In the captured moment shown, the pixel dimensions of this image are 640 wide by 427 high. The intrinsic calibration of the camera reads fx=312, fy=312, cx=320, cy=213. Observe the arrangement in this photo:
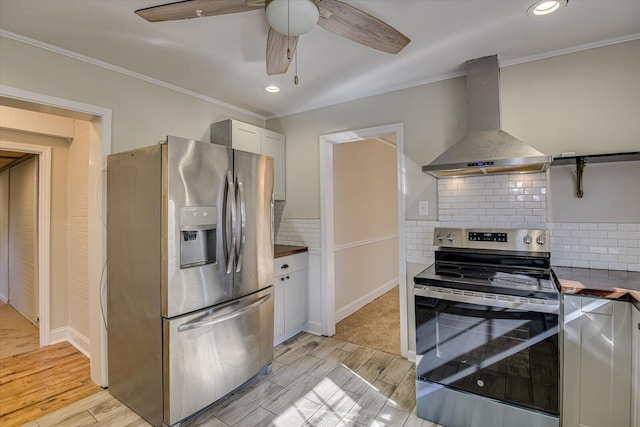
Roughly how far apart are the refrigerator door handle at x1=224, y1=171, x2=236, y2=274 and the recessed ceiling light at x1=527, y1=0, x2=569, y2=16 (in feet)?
6.81

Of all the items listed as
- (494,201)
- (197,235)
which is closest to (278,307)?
(197,235)

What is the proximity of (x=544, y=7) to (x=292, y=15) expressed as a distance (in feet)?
4.74

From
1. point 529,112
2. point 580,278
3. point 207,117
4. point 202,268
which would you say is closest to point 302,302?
point 202,268

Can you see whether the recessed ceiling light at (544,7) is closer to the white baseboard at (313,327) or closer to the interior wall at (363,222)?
the interior wall at (363,222)

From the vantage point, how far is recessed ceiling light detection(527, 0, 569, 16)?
1.70 meters

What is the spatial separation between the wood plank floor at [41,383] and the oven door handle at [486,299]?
255 cm

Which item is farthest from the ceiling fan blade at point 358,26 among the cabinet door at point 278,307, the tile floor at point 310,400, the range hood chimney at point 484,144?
the tile floor at point 310,400

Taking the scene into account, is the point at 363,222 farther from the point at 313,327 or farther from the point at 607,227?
the point at 607,227

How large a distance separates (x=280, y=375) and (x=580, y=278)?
2.22 m

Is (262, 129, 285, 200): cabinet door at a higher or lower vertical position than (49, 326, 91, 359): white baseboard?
higher

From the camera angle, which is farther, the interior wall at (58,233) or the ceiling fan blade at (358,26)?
the interior wall at (58,233)

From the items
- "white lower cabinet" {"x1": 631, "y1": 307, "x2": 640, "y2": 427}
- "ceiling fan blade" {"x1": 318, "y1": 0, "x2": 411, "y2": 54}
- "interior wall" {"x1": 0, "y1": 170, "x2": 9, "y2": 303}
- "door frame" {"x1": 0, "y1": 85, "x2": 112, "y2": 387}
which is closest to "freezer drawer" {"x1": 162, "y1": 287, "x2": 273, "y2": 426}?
"door frame" {"x1": 0, "y1": 85, "x2": 112, "y2": 387}

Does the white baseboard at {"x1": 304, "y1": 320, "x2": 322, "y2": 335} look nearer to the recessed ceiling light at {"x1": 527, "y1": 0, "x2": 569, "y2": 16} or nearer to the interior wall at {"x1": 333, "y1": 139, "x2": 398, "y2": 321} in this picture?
the interior wall at {"x1": 333, "y1": 139, "x2": 398, "y2": 321}

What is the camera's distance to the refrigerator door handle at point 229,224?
7.11ft
